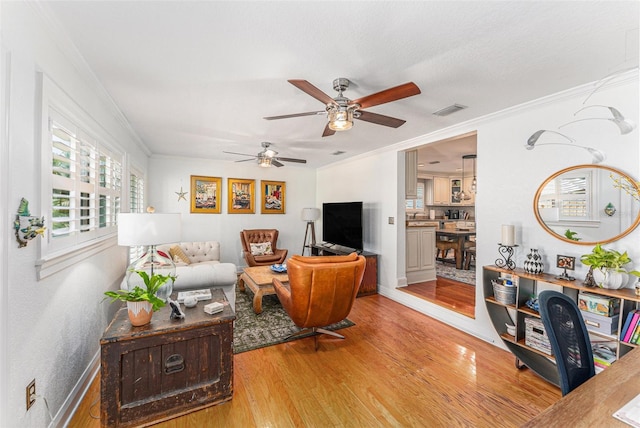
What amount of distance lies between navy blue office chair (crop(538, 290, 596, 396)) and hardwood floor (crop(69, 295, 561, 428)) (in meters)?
0.97

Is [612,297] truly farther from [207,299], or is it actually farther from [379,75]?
[207,299]

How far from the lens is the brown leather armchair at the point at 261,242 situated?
5277 millimetres

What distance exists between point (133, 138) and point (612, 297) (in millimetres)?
5585

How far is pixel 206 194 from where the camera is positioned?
19.2 ft

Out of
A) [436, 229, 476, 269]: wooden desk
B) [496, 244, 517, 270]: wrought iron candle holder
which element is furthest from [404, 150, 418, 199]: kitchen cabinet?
[436, 229, 476, 269]: wooden desk

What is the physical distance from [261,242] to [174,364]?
406cm

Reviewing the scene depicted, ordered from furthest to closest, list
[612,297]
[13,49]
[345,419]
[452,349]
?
[452,349] < [612,297] < [345,419] < [13,49]

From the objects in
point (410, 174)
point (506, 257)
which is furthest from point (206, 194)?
point (506, 257)

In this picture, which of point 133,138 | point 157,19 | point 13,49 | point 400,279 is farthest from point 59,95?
point 400,279

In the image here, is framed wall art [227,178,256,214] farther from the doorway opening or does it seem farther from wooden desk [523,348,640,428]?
wooden desk [523,348,640,428]

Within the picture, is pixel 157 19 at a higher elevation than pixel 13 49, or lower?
higher

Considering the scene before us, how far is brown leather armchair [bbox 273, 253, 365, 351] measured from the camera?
8.34 feet

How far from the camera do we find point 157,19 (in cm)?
154

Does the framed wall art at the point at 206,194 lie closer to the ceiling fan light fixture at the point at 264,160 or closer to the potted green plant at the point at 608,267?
the ceiling fan light fixture at the point at 264,160
